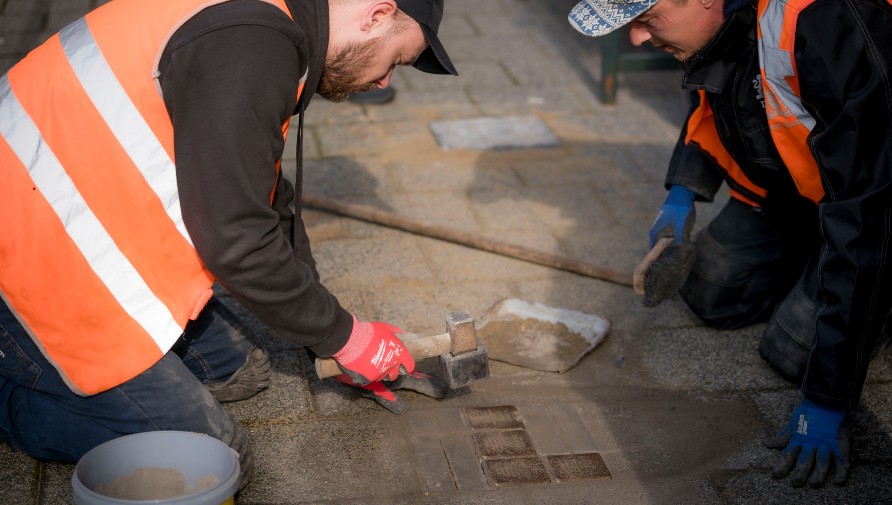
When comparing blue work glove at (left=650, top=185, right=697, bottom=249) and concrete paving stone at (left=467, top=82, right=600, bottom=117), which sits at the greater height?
blue work glove at (left=650, top=185, right=697, bottom=249)

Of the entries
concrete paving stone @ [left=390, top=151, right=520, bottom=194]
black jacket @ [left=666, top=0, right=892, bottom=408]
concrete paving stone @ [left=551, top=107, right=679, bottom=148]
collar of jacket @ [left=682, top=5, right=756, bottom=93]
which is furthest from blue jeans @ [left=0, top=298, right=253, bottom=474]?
concrete paving stone @ [left=551, top=107, right=679, bottom=148]

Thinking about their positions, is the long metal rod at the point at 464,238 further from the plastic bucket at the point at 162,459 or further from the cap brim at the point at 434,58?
the plastic bucket at the point at 162,459

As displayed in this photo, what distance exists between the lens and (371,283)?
148 inches

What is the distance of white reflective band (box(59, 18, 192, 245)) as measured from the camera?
227cm

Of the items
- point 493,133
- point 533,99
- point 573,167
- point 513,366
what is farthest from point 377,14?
point 533,99

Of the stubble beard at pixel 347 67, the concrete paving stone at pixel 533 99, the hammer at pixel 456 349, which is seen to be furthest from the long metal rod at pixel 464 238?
the concrete paving stone at pixel 533 99

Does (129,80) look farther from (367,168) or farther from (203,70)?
(367,168)

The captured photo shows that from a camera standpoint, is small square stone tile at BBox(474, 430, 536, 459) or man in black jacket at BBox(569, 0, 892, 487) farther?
small square stone tile at BBox(474, 430, 536, 459)

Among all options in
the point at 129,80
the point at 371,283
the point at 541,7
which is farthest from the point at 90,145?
the point at 541,7

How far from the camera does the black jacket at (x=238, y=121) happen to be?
2100 millimetres

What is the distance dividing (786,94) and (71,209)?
2108mm

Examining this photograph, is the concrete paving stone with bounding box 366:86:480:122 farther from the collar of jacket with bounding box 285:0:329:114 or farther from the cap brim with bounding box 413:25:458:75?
the collar of jacket with bounding box 285:0:329:114

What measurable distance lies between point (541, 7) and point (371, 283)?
14.6 ft

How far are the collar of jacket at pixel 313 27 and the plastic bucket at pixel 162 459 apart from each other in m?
1.01
